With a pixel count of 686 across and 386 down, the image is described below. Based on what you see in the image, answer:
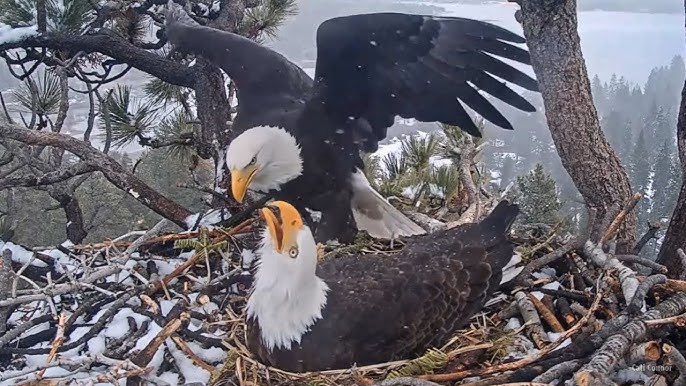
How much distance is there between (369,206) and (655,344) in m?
1.36

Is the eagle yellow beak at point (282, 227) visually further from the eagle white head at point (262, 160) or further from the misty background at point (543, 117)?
the misty background at point (543, 117)

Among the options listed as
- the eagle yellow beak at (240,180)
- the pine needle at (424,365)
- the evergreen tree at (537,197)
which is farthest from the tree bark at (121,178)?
the evergreen tree at (537,197)

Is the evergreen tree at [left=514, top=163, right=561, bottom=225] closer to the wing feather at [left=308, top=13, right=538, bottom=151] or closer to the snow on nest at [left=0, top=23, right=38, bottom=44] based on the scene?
the wing feather at [left=308, top=13, right=538, bottom=151]

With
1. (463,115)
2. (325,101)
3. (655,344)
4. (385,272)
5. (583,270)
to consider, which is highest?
(325,101)

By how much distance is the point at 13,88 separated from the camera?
3639 millimetres

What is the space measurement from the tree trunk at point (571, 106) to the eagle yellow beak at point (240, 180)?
0.97m

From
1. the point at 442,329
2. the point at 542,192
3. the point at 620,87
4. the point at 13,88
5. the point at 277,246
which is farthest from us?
the point at 620,87

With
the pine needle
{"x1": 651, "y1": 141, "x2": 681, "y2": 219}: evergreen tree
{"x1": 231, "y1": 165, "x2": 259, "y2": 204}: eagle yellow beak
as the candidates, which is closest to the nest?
the pine needle

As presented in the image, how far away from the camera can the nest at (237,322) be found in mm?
1372

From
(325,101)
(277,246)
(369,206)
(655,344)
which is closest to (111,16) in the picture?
(325,101)

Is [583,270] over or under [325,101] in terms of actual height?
under

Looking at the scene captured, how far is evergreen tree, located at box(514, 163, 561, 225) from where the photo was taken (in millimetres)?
4703

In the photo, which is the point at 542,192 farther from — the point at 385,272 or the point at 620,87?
the point at 620,87

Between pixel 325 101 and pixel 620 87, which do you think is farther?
pixel 620 87
